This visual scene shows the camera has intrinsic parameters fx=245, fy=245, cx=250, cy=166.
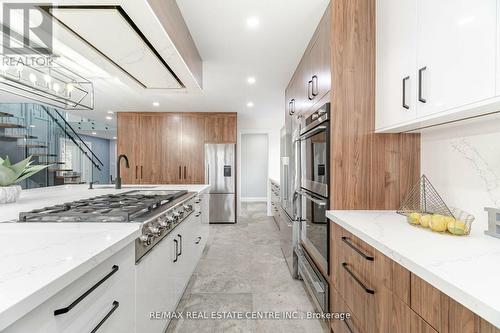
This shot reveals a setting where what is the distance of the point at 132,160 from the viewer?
5.32 m

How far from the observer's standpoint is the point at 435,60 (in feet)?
3.84

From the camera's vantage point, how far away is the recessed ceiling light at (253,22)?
1941 mm

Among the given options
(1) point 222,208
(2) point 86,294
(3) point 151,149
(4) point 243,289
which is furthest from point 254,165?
(2) point 86,294

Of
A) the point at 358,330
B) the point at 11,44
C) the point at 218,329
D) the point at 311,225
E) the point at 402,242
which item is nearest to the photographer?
the point at 402,242

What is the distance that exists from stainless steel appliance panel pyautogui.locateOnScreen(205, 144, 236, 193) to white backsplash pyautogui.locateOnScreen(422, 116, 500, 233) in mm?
3940

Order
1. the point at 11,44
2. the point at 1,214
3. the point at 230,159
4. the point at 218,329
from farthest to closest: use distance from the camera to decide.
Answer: the point at 230,159 < the point at 218,329 < the point at 11,44 < the point at 1,214

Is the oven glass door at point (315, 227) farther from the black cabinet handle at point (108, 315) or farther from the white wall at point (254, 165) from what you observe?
the white wall at point (254, 165)

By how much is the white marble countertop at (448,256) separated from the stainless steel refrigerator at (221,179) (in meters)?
3.94

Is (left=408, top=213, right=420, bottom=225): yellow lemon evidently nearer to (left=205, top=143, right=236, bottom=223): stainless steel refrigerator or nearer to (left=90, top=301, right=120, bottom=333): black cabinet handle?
(left=90, top=301, right=120, bottom=333): black cabinet handle

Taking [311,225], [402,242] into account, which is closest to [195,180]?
[311,225]

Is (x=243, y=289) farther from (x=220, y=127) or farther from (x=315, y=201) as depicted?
(x=220, y=127)

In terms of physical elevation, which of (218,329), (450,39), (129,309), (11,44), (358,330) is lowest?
(218,329)

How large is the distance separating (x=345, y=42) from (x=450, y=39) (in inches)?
27.2

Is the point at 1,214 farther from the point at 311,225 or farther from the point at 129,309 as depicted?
the point at 311,225
